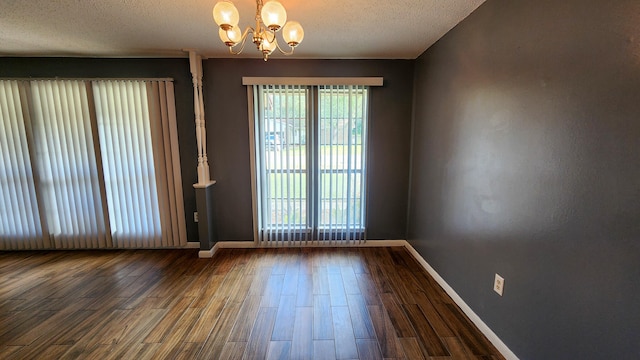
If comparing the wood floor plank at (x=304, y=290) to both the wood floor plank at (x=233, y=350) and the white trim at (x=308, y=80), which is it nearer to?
the wood floor plank at (x=233, y=350)

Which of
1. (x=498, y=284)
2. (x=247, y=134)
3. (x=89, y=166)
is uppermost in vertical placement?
(x=247, y=134)

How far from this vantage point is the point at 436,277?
2492 mm

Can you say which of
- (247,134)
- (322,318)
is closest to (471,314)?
(322,318)

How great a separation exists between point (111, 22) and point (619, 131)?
10.7ft

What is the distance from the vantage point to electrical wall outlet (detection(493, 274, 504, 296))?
1.68 meters

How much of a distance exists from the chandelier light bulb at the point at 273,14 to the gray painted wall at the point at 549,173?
1389 millimetres

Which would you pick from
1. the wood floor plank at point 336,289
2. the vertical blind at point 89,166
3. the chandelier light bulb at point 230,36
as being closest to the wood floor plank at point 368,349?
the wood floor plank at point 336,289

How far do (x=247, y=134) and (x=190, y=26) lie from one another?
122 centimetres

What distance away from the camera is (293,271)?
8.88ft

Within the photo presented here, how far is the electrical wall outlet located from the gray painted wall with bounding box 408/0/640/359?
0.12 ft

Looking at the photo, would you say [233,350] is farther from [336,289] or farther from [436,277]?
[436,277]

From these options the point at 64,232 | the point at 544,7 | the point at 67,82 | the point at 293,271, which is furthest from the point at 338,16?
the point at 64,232

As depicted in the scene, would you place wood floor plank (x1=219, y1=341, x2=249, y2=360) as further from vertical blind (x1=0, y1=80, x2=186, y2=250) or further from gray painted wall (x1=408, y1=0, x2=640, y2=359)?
vertical blind (x1=0, y1=80, x2=186, y2=250)

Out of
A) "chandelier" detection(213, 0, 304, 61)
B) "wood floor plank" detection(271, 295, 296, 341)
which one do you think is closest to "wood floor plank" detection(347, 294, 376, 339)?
"wood floor plank" detection(271, 295, 296, 341)
